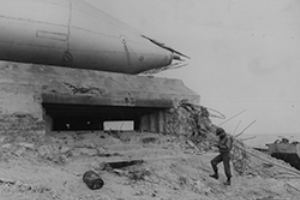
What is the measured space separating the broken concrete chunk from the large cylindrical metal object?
4255 millimetres

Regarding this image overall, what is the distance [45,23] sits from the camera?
9.22 meters

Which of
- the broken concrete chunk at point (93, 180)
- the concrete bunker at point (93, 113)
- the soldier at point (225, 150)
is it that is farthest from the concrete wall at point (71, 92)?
the soldier at point (225, 150)

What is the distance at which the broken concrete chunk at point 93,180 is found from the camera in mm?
6215

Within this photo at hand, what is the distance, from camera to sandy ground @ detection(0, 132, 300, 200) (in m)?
5.99

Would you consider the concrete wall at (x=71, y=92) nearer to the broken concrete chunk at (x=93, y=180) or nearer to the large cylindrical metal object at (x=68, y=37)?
the large cylindrical metal object at (x=68, y=37)

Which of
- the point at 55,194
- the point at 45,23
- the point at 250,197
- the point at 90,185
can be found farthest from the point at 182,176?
the point at 45,23

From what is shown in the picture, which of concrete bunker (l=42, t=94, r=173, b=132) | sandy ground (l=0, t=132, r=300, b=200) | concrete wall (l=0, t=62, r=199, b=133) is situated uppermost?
concrete wall (l=0, t=62, r=199, b=133)

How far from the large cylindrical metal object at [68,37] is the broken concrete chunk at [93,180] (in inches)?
168

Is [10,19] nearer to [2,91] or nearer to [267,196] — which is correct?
[2,91]

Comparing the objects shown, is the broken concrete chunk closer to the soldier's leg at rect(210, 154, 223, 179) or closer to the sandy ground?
the sandy ground

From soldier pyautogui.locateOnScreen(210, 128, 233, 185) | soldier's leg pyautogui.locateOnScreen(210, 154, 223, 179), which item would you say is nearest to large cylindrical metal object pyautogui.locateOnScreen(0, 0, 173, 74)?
soldier pyautogui.locateOnScreen(210, 128, 233, 185)

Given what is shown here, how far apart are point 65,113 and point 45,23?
2.50 m

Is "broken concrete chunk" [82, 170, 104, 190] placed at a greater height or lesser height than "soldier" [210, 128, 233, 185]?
lesser

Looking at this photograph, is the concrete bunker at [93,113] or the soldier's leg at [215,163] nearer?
the soldier's leg at [215,163]
